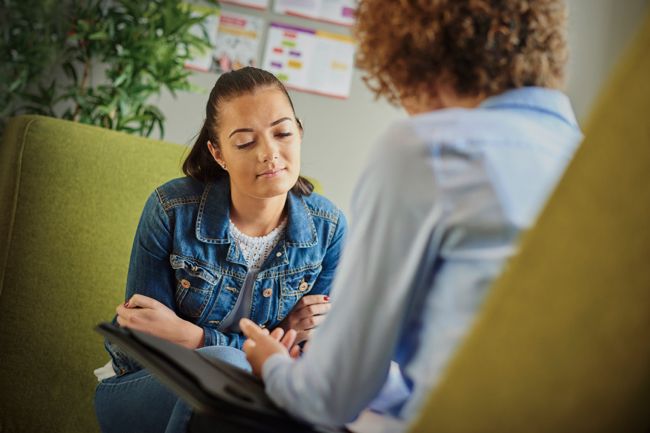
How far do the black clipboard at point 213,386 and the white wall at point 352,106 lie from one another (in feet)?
8.69

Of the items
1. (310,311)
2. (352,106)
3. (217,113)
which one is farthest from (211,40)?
(310,311)

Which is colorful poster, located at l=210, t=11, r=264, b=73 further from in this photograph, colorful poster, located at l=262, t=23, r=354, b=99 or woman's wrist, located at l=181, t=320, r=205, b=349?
woman's wrist, located at l=181, t=320, r=205, b=349

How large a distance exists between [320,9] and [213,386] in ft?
10.2

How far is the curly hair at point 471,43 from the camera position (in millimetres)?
839

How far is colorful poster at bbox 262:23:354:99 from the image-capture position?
143 inches

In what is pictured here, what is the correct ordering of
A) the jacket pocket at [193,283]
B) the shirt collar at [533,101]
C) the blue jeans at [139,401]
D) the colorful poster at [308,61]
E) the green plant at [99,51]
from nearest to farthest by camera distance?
the shirt collar at [533,101], the blue jeans at [139,401], the jacket pocket at [193,283], the green plant at [99,51], the colorful poster at [308,61]

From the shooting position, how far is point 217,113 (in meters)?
1.68

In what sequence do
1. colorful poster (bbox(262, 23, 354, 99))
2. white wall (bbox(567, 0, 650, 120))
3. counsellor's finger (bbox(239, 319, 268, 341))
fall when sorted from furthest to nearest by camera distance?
colorful poster (bbox(262, 23, 354, 99))
white wall (bbox(567, 0, 650, 120))
counsellor's finger (bbox(239, 319, 268, 341))

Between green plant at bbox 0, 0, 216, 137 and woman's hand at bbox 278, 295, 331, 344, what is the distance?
1.44 metres

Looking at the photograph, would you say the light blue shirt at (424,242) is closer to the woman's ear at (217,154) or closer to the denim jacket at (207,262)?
the denim jacket at (207,262)

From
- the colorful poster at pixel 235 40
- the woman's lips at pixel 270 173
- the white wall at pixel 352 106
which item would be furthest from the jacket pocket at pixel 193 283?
the colorful poster at pixel 235 40

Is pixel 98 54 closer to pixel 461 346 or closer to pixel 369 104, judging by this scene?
pixel 369 104

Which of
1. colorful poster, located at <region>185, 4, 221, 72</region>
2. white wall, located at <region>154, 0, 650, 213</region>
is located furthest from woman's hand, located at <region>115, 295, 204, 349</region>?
colorful poster, located at <region>185, 4, 221, 72</region>

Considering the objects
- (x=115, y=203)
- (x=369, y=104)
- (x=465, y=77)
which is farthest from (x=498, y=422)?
(x=369, y=104)
